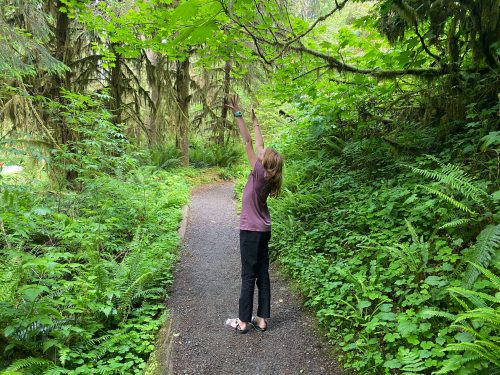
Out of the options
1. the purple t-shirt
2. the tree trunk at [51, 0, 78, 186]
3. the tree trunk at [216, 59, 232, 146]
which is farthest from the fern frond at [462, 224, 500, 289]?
the tree trunk at [216, 59, 232, 146]

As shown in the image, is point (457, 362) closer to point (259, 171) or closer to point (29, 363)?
point (259, 171)

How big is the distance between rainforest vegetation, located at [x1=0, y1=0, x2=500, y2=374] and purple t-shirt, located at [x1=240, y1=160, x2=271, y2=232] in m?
1.12

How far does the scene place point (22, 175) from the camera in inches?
261

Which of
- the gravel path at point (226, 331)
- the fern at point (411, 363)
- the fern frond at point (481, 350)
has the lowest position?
the gravel path at point (226, 331)

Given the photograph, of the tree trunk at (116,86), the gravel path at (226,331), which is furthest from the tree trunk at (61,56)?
the gravel path at (226,331)

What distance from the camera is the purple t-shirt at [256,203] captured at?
3328mm

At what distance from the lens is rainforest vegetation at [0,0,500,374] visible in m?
2.69

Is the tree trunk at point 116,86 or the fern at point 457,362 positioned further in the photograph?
the tree trunk at point 116,86

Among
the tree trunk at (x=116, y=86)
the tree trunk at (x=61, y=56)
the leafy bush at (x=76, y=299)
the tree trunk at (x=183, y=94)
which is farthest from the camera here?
the tree trunk at (x=183, y=94)

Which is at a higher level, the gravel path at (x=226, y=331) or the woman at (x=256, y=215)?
the woman at (x=256, y=215)

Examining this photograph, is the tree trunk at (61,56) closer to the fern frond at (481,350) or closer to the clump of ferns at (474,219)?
the clump of ferns at (474,219)

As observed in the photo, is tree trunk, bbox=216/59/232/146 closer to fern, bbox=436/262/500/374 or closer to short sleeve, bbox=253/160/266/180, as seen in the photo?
short sleeve, bbox=253/160/266/180

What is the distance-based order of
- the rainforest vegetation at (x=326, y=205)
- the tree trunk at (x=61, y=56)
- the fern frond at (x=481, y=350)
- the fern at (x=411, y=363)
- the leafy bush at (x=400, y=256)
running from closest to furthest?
the fern frond at (x=481, y=350) < the fern at (x=411, y=363) < the leafy bush at (x=400, y=256) < the rainforest vegetation at (x=326, y=205) < the tree trunk at (x=61, y=56)

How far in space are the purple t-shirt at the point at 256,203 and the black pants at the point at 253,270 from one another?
81 millimetres
